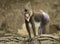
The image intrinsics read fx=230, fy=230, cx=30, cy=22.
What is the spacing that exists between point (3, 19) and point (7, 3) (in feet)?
2.38

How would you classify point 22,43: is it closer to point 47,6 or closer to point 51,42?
point 51,42

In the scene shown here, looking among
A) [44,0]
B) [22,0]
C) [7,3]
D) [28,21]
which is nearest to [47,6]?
[44,0]

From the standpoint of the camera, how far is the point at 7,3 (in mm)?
8211

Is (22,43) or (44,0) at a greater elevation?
(44,0)

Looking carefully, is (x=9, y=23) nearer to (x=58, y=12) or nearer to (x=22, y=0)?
(x=22, y=0)

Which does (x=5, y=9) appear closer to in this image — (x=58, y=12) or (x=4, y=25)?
(x=4, y=25)

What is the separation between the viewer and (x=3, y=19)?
7777 mm

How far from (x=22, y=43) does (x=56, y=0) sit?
462cm

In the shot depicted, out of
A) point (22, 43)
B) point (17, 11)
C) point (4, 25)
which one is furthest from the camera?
point (17, 11)

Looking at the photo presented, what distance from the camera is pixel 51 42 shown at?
411cm

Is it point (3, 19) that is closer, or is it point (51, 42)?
point (51, 42)

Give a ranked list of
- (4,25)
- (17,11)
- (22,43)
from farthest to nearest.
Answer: (17,11), (4,25), (22,43)

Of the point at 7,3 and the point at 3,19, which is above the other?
the point at 7,3

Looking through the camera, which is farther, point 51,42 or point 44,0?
point 44,0
